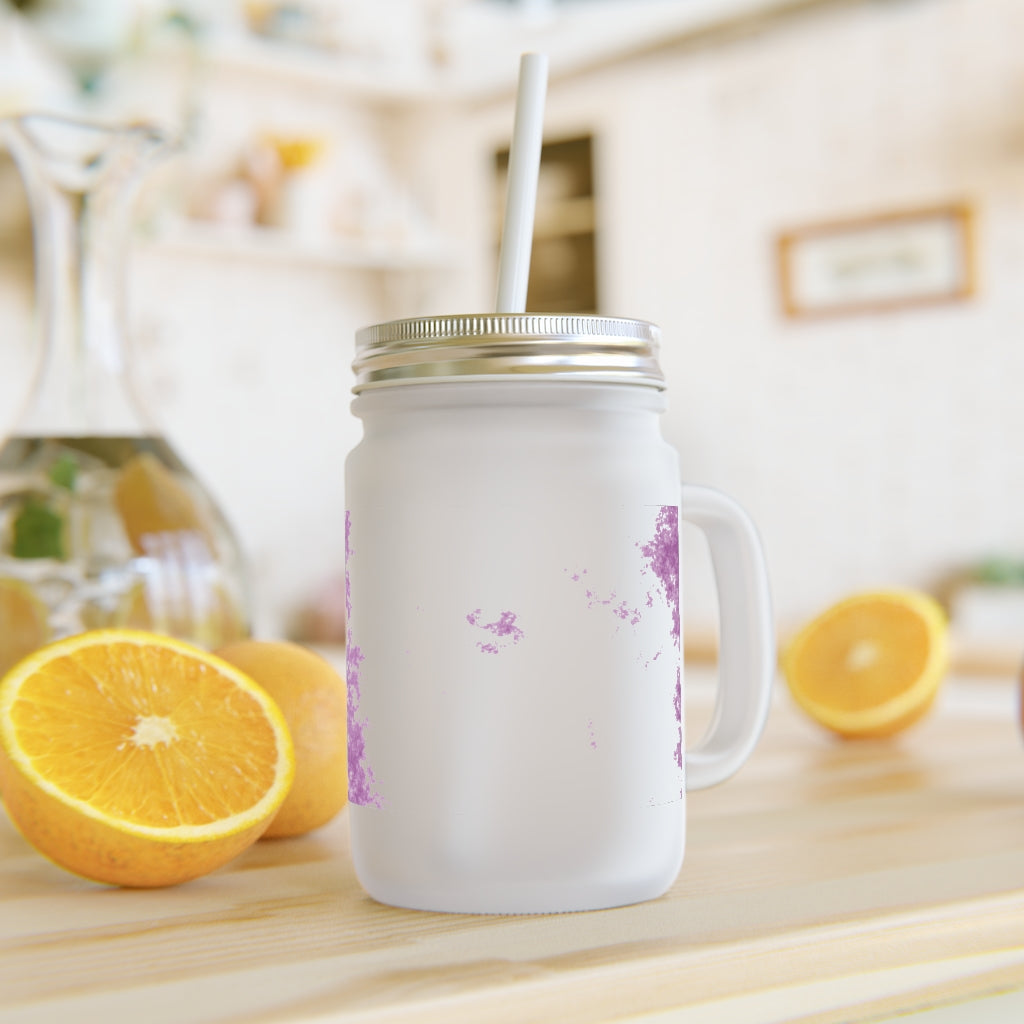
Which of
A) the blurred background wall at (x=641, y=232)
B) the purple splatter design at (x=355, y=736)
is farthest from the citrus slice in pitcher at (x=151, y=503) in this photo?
the blurred background wall at (x=641, y=232)

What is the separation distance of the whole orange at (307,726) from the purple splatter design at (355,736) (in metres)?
0.10

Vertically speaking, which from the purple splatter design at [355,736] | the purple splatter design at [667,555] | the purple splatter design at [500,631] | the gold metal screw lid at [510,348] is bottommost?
the purple splatter design at [355,736]

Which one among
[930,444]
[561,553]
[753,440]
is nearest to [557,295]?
[753,440]

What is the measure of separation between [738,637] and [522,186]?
187mm

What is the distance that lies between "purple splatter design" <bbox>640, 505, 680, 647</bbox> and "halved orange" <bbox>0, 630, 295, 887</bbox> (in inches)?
6.8

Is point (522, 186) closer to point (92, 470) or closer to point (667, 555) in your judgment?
point (667, 555)

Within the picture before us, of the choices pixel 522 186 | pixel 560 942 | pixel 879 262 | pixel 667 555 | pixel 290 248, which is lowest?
pixel 560 942

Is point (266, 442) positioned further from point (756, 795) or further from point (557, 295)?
point (756, 795)

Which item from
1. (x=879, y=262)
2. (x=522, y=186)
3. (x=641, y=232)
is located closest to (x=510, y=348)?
(x=522, y=186)

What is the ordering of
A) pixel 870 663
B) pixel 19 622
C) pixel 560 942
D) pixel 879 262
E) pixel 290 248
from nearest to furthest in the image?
pixel 560 942
pixel 19 622
pixel 870 663
pixel 879 262
pixel 290 248

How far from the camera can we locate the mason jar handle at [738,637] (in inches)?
19.7

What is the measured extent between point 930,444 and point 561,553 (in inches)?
120

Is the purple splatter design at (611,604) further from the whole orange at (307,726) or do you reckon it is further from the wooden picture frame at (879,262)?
the wooden picture frame at (879,262)

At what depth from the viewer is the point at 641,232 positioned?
12.7 feet
